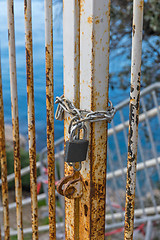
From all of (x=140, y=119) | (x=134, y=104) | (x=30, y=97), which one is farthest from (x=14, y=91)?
(x=140, y=119)

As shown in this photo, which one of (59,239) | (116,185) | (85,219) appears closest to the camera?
(85,219)

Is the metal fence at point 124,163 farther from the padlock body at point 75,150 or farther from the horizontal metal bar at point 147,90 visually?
the padlock body at point 75,150

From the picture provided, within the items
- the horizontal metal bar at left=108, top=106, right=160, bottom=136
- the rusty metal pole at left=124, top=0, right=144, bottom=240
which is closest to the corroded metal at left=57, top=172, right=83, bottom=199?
the rusty metal pole at left=124, top=0, right=144, bottom=240

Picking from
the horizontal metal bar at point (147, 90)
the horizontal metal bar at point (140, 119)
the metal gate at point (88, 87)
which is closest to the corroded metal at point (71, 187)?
the metal gate at point (88, 87)

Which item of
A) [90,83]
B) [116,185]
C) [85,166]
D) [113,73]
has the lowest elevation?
[116,185]

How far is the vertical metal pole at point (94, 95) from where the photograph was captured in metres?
0.57

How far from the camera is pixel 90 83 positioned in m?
0.59

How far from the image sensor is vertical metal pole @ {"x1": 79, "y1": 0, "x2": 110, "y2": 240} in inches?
22.4

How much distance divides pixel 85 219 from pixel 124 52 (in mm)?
3073

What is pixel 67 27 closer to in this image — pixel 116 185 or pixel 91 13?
pixel 91 13

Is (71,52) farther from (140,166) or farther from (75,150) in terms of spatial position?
(140,166)

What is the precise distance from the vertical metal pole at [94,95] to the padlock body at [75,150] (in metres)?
0.03

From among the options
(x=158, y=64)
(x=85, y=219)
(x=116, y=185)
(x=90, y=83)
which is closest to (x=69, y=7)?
(x=90, y=83)

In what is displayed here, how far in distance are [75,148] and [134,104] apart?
137 millimetres
